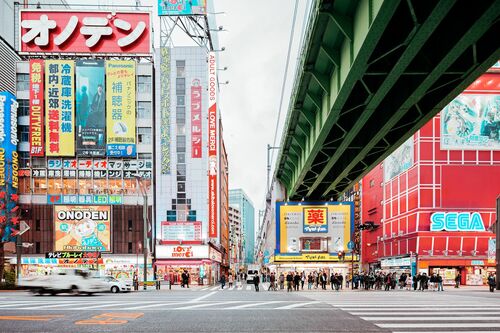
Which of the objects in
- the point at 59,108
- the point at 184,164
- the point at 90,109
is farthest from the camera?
the point at 184,164

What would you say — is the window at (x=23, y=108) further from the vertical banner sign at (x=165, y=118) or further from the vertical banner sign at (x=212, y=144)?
the vertical banner sign at (x=212, y=144)

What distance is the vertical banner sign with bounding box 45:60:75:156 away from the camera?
226 ft

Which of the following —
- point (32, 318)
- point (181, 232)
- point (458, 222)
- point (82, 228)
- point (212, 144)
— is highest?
point (212, 144)

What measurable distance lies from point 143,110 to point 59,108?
408 inches

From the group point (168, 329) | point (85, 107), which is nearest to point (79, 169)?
point (85, 107)

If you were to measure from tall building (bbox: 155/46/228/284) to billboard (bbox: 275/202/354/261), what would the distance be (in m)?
19.2

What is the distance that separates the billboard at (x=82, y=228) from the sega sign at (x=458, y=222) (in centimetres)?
3924

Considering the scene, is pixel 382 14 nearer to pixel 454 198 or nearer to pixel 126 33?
pixel 454 198

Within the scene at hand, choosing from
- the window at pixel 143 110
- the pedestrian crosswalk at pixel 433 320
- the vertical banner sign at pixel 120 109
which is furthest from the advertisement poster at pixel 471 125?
the pedestrian crosswalk at pixel 433 320

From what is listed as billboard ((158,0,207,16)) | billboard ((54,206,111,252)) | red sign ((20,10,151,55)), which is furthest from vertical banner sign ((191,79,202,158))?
billboard ((54,206,111,252))

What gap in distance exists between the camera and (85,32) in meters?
71.2

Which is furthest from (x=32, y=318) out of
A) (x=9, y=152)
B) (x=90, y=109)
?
(x=90, y=109)

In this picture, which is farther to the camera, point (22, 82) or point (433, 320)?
point (22, 82)

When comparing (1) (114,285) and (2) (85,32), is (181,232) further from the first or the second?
(1) (114,285)
